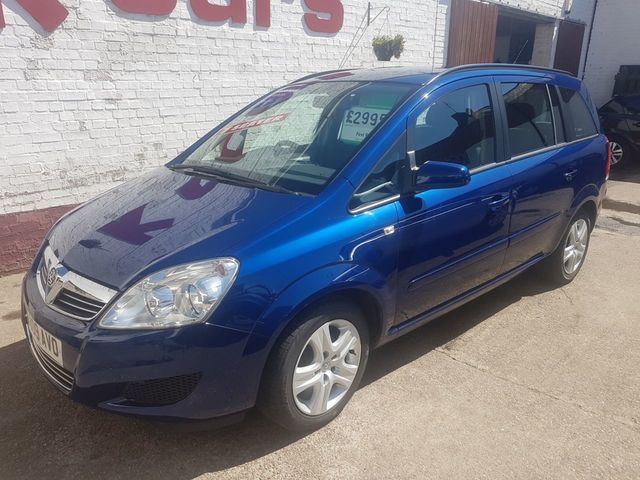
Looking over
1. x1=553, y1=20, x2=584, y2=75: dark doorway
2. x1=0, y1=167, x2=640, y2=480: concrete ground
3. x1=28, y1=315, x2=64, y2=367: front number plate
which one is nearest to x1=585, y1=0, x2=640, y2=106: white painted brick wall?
x1=553, y1=20, x2=584, y2=75: dark doorway

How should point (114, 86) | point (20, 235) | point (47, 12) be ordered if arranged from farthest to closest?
point (114, 86)
point (20, 235)
point (47, 12)

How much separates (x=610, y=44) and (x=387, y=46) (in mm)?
8485

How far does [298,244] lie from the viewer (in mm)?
2350

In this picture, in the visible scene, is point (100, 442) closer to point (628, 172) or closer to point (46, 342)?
point (46, 342)

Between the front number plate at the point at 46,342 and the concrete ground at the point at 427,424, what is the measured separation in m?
0.48

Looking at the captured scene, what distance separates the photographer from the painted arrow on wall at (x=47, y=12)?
4.37 meters

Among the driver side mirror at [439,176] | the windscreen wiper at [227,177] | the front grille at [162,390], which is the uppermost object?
the driver side mirror at [439,176]

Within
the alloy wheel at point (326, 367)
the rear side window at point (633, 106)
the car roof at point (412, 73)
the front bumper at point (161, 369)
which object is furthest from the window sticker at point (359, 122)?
the rear side window at point (633, 106)

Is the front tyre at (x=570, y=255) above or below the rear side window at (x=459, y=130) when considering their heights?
below

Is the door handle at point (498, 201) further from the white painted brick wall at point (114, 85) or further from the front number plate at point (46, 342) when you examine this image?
the front number plate at point (46, 342)

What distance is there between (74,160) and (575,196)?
170 inches

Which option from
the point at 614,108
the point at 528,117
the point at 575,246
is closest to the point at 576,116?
the point at 528,117

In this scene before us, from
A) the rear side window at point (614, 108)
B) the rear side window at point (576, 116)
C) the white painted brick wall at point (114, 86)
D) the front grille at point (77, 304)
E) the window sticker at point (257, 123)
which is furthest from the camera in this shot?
the rear side window at point (614, 108)

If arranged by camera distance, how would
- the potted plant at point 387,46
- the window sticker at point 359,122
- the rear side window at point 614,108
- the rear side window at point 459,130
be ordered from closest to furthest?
the window sticker at point 359,122, the rear side window at point 459,130, the potted plant at point 387,46, the rear side window at point 614,108
